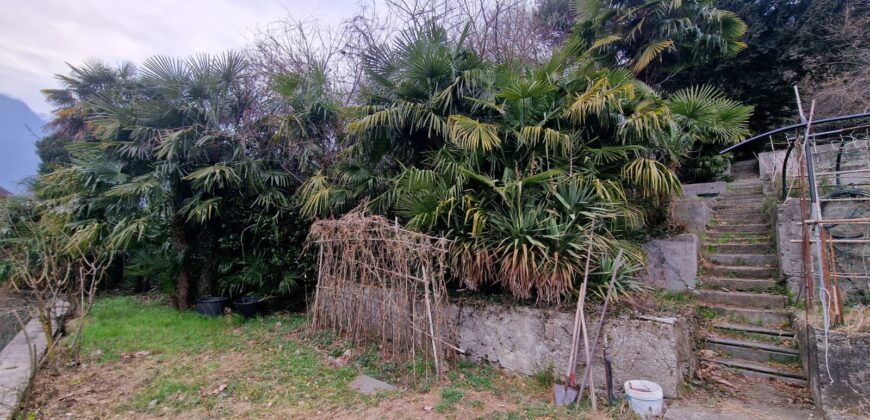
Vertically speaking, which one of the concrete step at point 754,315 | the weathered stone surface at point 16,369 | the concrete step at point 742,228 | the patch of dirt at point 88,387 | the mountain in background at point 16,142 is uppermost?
the mountain in background at point 16,142

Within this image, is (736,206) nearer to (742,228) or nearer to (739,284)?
(742,228)

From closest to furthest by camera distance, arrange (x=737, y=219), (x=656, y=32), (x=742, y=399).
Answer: (x=742, y=399)
(x=737, y=219)
(x=656, y=32)

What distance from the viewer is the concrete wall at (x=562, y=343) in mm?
3186

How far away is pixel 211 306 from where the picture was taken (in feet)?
20.5

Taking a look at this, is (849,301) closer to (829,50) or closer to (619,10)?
(619,10)

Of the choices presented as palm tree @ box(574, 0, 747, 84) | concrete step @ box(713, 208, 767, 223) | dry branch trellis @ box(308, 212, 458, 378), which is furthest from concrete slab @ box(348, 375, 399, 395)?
palm tree @ box(574, 0, 747, 84)

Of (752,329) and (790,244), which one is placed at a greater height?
(790,244)

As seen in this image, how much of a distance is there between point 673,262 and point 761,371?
169 centimetres

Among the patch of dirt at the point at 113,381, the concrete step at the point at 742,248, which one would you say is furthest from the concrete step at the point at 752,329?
the patch of dirt at the point at 113,381

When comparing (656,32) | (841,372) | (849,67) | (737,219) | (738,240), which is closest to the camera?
(841,372)

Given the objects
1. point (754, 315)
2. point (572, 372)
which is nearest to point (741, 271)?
point (754, 315)

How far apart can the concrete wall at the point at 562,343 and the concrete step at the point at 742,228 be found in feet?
9.23

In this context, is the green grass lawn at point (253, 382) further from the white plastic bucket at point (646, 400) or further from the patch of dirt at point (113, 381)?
the white plastic bucket at point (646, 400)

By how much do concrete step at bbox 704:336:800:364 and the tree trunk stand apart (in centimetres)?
748
